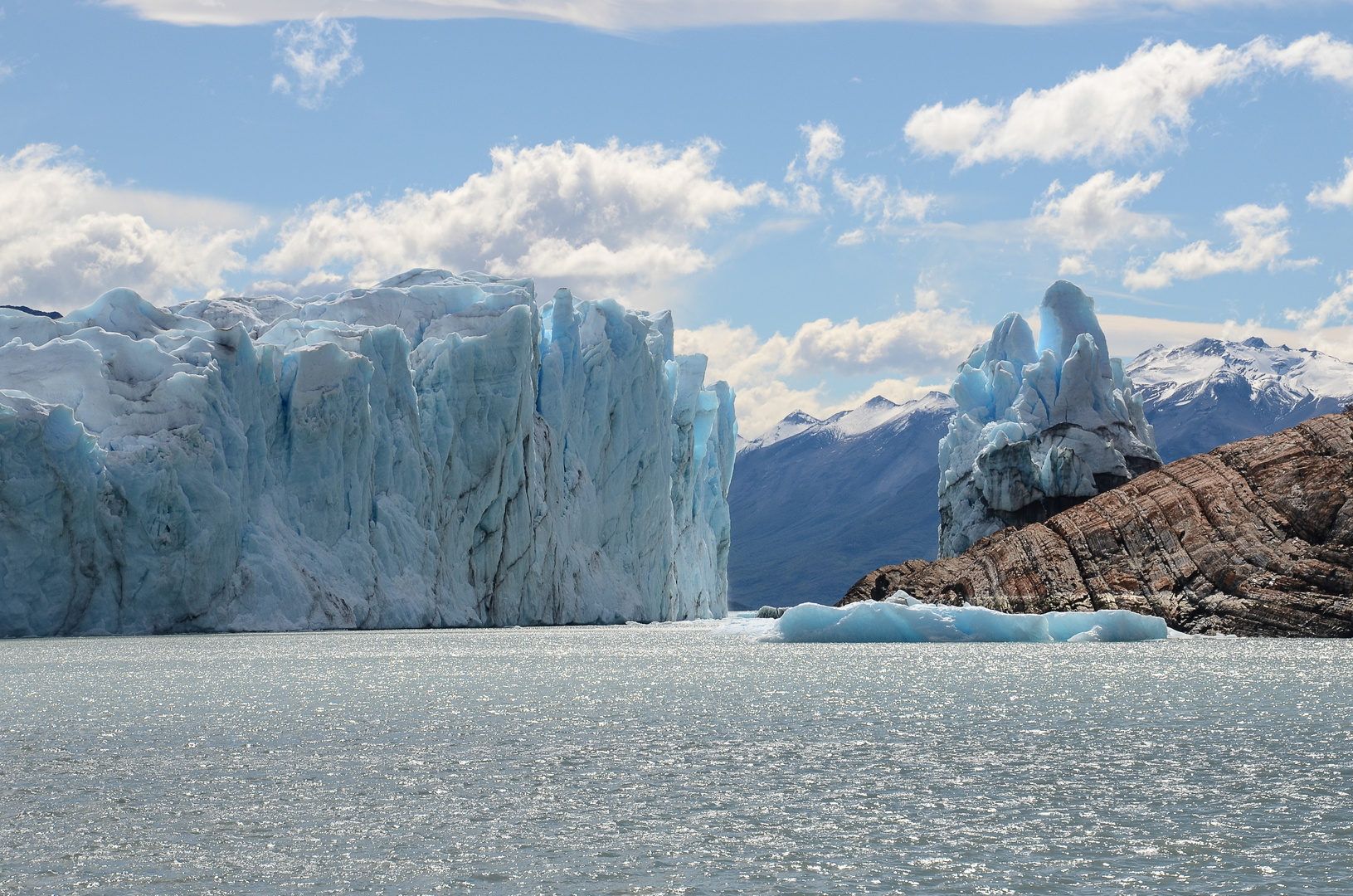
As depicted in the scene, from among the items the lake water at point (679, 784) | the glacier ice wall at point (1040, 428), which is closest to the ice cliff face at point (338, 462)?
the glacier ice wall at point (1040, 428)

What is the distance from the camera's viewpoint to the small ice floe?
32344 mm

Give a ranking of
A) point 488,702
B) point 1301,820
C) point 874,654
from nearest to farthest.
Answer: point 1301,820 → point 488,702 → point 874,654

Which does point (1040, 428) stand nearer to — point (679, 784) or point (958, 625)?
point (958, 625)

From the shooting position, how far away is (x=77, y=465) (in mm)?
34406

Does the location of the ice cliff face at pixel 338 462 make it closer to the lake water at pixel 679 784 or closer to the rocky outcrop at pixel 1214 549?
the lake water at pixel 679 784

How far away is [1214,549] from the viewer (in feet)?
108

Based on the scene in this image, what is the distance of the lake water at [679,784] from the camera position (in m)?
7.80

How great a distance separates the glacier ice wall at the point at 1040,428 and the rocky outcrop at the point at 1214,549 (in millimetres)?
17079

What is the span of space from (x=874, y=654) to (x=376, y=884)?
2153 cm

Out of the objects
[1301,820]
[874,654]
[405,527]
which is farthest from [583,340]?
[1301,820]

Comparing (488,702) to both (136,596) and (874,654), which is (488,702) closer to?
(874,654)

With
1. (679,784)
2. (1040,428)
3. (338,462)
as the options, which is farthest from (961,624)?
(1040,428)

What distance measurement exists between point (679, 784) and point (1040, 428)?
49.2 m

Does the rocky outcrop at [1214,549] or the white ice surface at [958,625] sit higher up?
the rocky outcrop at [1214,549]
